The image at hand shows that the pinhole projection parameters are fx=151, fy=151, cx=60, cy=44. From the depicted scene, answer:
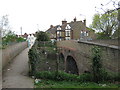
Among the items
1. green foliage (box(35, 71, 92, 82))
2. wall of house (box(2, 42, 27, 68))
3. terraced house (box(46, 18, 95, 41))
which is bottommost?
green foliage (box(35, 71, 92, 82))

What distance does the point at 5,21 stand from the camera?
74.1 feet

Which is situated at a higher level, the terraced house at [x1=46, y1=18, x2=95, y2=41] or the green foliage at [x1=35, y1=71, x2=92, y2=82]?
the terraced house at [x1=46, y1=18, x2=95, y2=41]

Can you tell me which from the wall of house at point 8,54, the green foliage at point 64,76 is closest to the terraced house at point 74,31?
the wall of house at point 8,54

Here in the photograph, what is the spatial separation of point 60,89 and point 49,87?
512 millimetres

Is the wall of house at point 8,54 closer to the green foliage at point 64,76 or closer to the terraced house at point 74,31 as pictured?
the green foliage at point 64,76

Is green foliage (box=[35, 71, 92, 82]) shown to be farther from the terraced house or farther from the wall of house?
the terraced house

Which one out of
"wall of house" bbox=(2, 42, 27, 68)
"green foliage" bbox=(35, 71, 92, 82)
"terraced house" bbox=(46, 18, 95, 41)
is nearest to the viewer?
"green foliage" bbox=(35, 71, 92, 82)

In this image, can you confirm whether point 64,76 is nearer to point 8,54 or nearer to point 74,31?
point 8,54

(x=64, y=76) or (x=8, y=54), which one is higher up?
(x=8, y=54)

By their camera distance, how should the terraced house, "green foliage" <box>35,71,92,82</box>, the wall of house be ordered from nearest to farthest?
"green foliage" <box>35,71,92,82</box> < the wall of house < the terraced house

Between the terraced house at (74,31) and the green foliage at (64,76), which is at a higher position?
the terraced house at (74,31)

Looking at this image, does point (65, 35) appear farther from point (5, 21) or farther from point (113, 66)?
point (113, 66)

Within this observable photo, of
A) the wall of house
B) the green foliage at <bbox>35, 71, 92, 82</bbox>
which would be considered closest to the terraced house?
the wall of house

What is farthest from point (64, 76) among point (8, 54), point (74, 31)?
point (74, 31)
